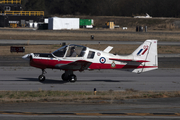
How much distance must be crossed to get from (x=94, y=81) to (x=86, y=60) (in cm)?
155

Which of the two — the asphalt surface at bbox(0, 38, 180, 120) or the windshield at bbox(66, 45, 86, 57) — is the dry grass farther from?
the windshield at bbox(66, 45, 86, 57)

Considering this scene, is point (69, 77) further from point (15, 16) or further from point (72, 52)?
point (15, 16)

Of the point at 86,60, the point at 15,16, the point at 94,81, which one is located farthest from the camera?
the point at 15,16

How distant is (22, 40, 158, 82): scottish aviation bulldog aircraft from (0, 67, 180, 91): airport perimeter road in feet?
2.77

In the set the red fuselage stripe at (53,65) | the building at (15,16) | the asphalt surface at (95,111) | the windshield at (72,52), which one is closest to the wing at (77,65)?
the red fuselage stripe at (53,65)

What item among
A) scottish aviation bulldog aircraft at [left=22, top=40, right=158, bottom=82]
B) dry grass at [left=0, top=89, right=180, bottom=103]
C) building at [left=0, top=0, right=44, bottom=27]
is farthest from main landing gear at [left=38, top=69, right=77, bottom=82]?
building at [left=0, top=0, right=44, bottom=27]

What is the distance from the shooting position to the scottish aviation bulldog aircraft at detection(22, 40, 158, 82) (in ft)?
52.7

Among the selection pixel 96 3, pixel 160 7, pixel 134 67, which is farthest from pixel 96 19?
pixel 134 67

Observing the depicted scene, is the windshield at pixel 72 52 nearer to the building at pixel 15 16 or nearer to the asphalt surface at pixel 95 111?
the asphalt surface at pixel 95 111

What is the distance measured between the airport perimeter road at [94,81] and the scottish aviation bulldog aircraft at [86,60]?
0.84 meters

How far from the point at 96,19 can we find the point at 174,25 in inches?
1067

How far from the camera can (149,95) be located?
496 inches

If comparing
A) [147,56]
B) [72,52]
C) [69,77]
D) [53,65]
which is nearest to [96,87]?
[69,77]

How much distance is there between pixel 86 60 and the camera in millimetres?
16281
